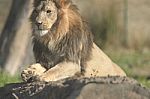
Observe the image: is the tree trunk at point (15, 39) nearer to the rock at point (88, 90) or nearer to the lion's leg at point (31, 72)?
the lion's leg at point (31, 72)

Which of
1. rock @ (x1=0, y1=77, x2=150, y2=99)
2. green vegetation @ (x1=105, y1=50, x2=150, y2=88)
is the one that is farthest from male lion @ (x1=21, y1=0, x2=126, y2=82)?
green vegetation @ (x1=105, y1=50, x2=150, y2=88)

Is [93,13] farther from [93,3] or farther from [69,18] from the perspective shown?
[69,18]

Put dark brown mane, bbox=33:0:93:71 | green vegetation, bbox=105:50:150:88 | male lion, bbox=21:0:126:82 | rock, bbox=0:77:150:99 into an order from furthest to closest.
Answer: green vegetation, bbox=105:50:150:88 < dark brown mane, bbox=33:0:93:71 < male lion, bbox=21:0:126:82 < rock, bbox=0:77:150:99

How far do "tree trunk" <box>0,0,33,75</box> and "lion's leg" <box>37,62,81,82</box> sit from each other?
594 centimetres

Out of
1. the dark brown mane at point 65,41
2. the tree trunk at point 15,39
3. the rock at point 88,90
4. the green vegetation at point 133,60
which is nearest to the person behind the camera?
the rock at point 88,90

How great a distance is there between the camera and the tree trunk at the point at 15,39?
1325 cm

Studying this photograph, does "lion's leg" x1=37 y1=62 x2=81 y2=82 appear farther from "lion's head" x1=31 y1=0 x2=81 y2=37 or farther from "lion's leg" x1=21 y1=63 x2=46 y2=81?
"lion's head" x1=31 y1=0 x2=81 y2=37

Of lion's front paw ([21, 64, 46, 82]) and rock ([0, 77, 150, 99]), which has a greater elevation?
rock ([0, 77, 150, 99])

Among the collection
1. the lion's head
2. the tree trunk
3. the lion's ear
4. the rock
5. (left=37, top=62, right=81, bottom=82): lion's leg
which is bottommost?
the tree trunk

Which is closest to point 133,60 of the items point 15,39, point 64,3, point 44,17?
point 15,39

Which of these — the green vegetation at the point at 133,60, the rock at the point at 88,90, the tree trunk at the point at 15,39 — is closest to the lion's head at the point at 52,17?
the rock at the point at 88,90

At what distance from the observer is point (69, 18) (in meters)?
7.38

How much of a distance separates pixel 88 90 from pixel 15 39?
776 centimetres

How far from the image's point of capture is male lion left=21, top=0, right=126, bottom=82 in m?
7.10
